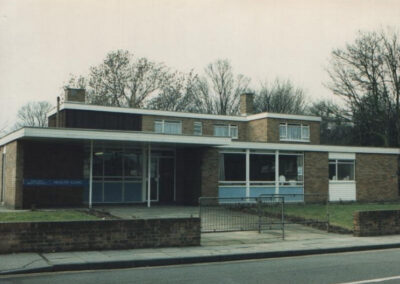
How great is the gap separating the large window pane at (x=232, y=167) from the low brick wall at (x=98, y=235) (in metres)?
12.6

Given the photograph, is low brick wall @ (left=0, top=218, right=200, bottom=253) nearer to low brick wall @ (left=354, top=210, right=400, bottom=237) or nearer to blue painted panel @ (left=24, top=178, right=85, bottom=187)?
low brick wall @ (left=354, top=210, right=400, bottom=237)

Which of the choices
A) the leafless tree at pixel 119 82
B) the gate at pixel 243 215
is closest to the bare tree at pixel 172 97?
the leafless tree at pixel 119 82

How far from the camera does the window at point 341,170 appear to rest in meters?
28.9

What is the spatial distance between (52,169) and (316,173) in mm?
14218

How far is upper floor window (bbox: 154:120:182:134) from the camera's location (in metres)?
32.3

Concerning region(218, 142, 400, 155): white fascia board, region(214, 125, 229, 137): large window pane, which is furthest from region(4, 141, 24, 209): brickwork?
region(214, 125, 229, 137): large window pane

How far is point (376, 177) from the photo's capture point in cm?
3045

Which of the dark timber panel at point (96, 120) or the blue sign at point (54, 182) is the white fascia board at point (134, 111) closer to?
the dark timber panel at point (96, 120)

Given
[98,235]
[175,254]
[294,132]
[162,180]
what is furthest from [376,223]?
[294,132]

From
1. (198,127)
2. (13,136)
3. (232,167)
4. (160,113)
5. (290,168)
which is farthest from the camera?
(198,127)

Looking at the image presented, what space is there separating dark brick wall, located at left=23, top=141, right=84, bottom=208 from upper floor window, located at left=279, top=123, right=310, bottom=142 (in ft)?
53.2

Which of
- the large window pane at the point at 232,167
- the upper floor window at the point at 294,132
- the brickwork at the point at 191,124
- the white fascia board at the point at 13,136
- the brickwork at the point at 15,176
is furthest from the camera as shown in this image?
the upper floor window at the point at 294,132

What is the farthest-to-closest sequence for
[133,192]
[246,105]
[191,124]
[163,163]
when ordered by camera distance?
[246,105] → [191,124] → [163,163] → [133,192]

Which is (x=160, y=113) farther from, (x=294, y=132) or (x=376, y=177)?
(x=376, y=177)
